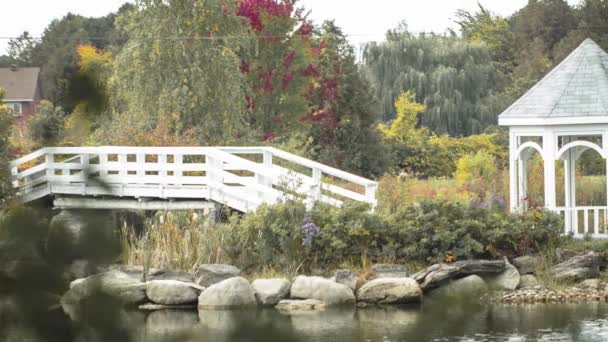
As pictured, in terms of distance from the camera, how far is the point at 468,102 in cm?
3884

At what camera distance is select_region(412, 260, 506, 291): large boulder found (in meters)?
14.1

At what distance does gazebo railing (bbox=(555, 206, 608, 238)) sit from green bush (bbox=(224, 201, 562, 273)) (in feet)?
4.59

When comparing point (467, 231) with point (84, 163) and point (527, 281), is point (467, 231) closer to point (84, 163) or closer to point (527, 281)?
point (527, 281)

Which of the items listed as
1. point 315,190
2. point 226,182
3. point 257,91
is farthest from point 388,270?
point 257,91

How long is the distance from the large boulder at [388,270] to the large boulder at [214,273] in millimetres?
1753

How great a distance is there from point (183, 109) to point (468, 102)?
17383mm

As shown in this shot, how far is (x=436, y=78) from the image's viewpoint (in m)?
38.4

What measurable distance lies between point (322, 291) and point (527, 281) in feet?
8.69

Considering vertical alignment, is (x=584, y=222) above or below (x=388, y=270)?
above

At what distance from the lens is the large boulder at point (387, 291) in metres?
14.6

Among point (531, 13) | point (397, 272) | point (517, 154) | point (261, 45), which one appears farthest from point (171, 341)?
point (531, 13)

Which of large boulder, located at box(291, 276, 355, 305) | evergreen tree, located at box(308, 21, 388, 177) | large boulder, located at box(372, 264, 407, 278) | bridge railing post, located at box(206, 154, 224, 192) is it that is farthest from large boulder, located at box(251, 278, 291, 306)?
evergreen tree, located at box(308, 21, 388, 177)

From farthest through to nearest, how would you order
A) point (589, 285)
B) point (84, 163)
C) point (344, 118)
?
point (344, 118), point (589, 285), point (84, 163)

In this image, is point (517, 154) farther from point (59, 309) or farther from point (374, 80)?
point (374, 80)
